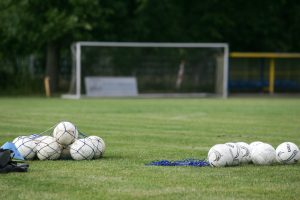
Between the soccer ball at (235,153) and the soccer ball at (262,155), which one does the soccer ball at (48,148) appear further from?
the soccer ball at (262,155)

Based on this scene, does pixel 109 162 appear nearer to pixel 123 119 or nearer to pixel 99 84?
pixel 123 119

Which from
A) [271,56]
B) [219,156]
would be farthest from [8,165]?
[271,56]

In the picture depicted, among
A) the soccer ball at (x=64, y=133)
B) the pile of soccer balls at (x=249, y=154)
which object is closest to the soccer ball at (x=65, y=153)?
the soccer ball at (x=64, y=133)

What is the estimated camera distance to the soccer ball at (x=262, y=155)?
1141 cm

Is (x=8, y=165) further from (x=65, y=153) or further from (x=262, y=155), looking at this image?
(x=262, y=155)

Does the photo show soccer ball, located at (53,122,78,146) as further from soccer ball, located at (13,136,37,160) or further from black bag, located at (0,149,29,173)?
black bag, located at (0,149,29,173)

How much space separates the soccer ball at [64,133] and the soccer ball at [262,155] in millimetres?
2857

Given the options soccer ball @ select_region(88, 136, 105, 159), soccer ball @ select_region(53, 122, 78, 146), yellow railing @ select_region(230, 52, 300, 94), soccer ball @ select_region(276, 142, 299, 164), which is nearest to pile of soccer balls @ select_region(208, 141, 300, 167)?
soccer ball @ select_region(276, 142, 299, 164)

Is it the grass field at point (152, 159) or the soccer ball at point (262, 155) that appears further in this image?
the soccer ball at point (262, 155)

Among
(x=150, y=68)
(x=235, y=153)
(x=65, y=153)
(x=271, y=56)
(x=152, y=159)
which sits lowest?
(x=152, y=159)

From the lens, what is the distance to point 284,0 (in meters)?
45.3

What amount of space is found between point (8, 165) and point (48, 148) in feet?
4.74

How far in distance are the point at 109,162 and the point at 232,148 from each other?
1.94 meters

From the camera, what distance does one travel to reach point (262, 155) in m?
11.4
